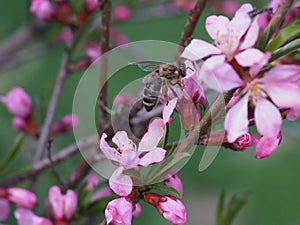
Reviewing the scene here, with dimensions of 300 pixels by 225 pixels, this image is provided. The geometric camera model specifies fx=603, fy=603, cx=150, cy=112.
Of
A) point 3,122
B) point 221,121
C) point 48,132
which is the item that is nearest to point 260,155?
point 221,121

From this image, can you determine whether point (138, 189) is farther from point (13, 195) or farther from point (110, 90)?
point (110, 90)

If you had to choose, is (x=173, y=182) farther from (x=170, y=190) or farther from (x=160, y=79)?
(x=160, y=79)

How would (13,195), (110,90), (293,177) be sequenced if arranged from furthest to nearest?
(293,177), (110,90), (13,195)

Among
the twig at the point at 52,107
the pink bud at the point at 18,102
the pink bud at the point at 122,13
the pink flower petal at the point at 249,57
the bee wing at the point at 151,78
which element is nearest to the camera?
the pink flower petal at the point at 249,57

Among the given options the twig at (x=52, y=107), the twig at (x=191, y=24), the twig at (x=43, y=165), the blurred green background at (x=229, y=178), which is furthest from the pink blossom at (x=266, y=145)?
the blurred green background at (x=229, y=178)

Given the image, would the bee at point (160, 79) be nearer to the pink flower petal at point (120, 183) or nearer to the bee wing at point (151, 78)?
the bee wing at point (151, 78)

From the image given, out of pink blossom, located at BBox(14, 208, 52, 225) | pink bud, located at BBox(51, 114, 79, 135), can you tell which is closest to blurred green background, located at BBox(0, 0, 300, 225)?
pink bud, located at BBox(51, 114, 79, 135)
